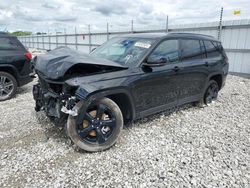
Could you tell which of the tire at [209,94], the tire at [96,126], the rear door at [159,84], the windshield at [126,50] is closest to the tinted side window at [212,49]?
the tire at [209,94]

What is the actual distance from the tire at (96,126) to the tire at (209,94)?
272 cm

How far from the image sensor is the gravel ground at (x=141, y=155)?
8.35ft

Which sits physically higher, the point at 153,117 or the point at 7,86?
the point at 7,86

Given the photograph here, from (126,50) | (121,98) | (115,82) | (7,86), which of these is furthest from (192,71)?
(7,86)

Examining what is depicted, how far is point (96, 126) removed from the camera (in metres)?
3.04

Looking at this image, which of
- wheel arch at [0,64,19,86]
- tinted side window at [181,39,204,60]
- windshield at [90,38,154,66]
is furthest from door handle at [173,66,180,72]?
wheel arch at [0,64,19,86]

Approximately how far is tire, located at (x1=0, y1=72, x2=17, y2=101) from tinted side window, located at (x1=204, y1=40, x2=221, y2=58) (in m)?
4.96

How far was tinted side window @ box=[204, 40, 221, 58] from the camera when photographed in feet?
16.0

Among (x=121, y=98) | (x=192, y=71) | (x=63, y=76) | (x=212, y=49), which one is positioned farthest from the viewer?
(x=212, y=49)

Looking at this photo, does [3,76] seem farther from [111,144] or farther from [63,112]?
[111,144]

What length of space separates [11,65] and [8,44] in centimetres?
63

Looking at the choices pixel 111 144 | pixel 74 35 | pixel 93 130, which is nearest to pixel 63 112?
pixel 93 130

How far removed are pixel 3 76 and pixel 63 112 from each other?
3.55 m

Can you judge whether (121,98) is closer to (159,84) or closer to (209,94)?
(159,84)
